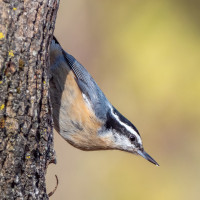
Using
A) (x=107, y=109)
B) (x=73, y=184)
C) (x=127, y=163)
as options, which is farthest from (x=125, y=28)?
(x=107, y=109)

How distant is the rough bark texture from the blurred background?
4316 mm

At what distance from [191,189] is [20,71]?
524 cm

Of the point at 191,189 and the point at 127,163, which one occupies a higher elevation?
the point at 127,163

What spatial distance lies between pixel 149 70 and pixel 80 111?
11.5 ft

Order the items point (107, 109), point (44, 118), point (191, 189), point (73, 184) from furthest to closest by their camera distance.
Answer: point (191, 189) → point (73, 184) → point (107, 109) → point (44, 118)

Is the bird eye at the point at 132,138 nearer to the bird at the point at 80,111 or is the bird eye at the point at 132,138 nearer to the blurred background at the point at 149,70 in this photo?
the bird at the point at 80,111

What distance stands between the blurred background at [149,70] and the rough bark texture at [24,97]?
14.2ft

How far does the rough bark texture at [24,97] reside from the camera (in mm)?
2893

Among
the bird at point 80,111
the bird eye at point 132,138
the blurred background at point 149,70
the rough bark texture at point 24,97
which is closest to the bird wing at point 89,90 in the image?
the bird at point 80,111

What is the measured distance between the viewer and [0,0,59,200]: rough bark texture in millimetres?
2893

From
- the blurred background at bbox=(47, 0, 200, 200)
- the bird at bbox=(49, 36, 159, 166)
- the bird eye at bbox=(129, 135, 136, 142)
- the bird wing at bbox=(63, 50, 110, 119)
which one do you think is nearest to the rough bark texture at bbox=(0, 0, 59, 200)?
the bird at bbox=(49, 36, 159, 166)

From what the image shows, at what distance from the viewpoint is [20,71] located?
2.98m

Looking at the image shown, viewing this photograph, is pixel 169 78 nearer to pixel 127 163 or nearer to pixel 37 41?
pixel 127 163

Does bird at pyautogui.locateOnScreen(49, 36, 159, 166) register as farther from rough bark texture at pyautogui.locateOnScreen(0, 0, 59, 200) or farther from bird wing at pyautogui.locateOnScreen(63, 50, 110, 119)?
rough bark texture at pyautogui.locateOnScreen(0, 0, 59, 200)
